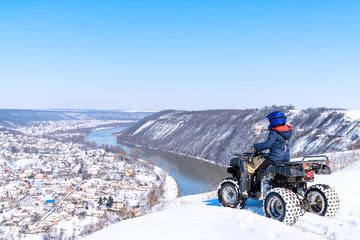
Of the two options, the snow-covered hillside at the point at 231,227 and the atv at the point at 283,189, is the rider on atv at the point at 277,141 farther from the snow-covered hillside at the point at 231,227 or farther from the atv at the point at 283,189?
the snow-covered hillside at the point at 231,227

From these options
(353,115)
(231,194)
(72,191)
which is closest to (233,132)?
(353,115)

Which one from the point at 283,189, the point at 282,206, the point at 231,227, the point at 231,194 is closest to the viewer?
the point at 231,227

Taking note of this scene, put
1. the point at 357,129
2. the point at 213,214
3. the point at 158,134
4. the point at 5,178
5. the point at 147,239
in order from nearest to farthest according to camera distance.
Answer: the point at 147,239
the point at 213,214
the point at 357,129
the point at 5,178
the point at 158,134

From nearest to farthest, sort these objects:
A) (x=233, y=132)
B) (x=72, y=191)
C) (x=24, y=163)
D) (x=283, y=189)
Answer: (x=283, y=189) < (x=72, y=191) < (x=24, y=163) < (x=233, y=132)

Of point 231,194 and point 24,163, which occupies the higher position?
point 231,194

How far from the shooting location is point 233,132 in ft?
323

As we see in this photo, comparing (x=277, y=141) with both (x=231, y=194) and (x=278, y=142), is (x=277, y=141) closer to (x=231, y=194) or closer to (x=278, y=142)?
(x=278, y=142)

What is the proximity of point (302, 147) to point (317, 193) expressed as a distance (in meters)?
66.4

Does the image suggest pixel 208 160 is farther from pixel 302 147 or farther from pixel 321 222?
pixel 321 222

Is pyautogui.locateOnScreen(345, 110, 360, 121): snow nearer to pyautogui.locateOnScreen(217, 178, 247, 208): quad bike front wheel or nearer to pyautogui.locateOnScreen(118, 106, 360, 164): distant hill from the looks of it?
pyautogui.locateOnScreen(118, 106, 360, 164): distant hill

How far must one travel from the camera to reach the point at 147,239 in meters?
4.08

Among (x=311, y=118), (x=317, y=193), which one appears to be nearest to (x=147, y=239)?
(x=317, y=193)

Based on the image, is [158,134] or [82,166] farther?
[158,134]

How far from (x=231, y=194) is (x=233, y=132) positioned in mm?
93836
